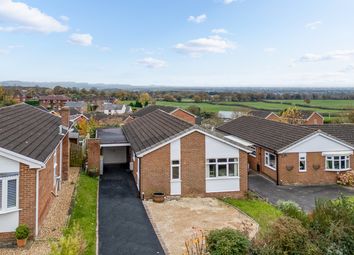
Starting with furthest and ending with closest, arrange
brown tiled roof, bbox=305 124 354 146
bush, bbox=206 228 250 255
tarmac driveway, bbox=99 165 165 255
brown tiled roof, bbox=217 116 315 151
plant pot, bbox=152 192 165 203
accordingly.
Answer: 1. brown tiled roof, bbox=305 124 354 146
2. brown tiled roof, bbox=217 116 315 151
3. plant pot, bbox=152 192 165 203
4. tarmac driveway, bbox=99 165 165 255
5. bush, bbox=206 228 250 255

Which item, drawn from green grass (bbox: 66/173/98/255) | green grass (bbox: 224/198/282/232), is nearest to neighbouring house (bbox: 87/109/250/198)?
green grass (bbox: 224/198/282/232)

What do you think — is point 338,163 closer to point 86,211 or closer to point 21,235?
point 86,211

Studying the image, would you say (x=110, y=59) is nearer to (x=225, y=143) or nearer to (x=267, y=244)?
(x=225, y=143)

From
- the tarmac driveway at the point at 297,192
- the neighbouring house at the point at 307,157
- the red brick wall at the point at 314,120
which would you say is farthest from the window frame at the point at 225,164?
the red brick wall at the point at 314,120

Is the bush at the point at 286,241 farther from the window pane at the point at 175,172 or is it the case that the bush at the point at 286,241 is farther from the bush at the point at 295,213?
the window pane at the point at 175,172

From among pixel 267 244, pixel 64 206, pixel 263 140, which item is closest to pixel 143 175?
pixel 64 206

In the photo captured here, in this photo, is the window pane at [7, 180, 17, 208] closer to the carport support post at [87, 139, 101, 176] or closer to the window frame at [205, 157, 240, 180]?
the window frame at [205, 157, 240, 180]
